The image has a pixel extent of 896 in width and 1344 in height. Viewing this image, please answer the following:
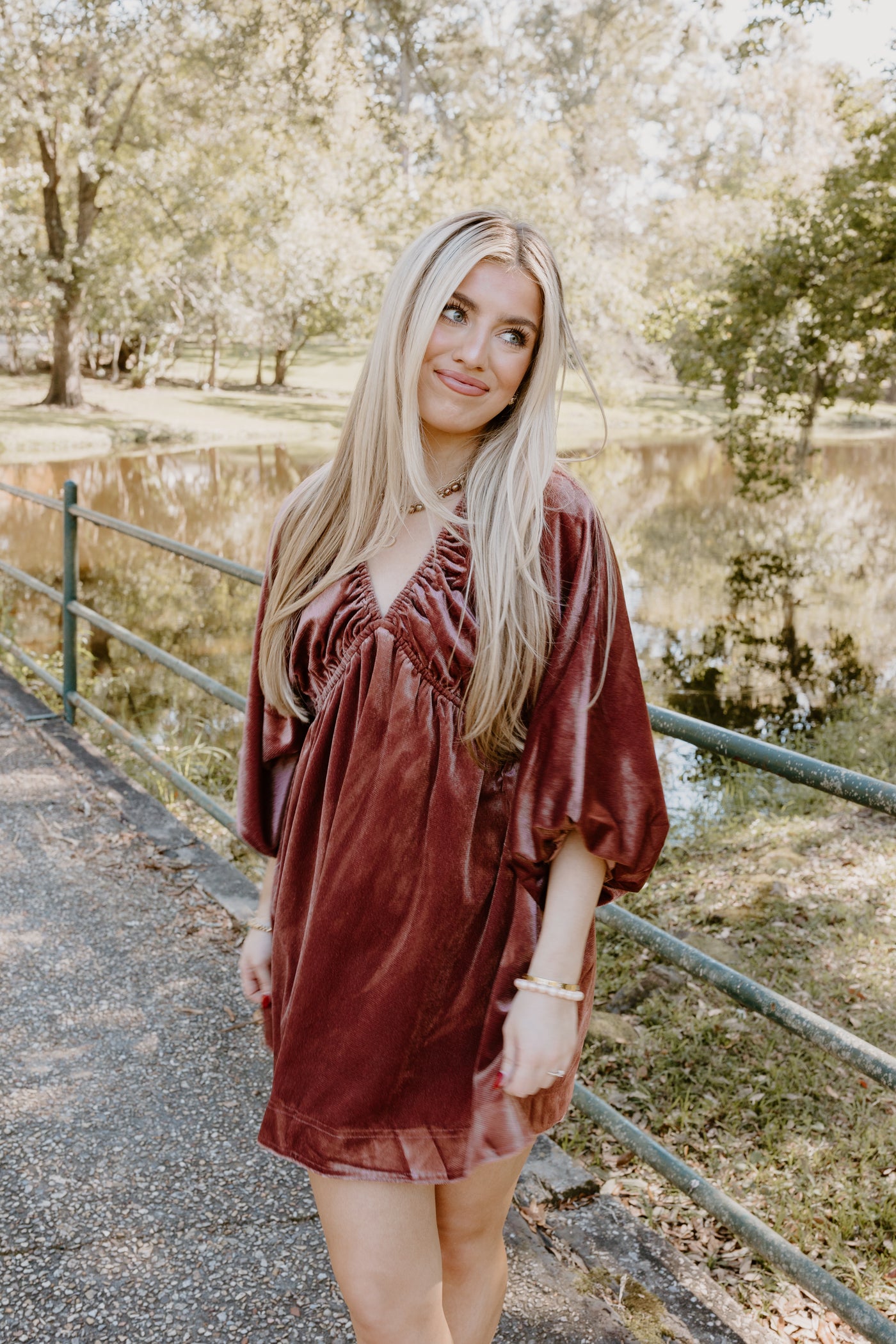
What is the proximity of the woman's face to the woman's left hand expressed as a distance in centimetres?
78

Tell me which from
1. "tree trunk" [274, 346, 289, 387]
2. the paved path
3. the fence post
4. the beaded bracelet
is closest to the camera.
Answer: the beaded bracelet

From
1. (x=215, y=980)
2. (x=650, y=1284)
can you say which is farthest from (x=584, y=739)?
(x=215, y=980)

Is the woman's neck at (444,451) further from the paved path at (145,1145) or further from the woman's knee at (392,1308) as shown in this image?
the paved path at (145,1145)

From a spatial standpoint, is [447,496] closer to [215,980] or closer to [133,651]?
[215,980]

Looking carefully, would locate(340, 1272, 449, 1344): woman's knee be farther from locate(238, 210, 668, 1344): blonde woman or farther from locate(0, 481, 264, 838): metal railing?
locate(0, 481, 264, 838): metal railing

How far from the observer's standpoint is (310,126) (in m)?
18.4

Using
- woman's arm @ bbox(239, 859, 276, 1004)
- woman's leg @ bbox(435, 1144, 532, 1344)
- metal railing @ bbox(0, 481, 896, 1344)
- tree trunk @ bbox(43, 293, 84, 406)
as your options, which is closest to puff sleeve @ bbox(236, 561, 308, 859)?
woman's arm @ bbox(239, 859, 276, 1004)

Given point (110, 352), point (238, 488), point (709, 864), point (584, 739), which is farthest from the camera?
point (110, 352)

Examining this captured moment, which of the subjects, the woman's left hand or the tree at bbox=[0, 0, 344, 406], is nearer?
the woman's left hand

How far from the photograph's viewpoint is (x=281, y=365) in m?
34.8

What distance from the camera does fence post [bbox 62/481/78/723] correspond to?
4.79m

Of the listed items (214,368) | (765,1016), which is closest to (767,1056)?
(765,1016)

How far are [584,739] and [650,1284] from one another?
125cm

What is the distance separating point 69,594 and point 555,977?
12.9ft
